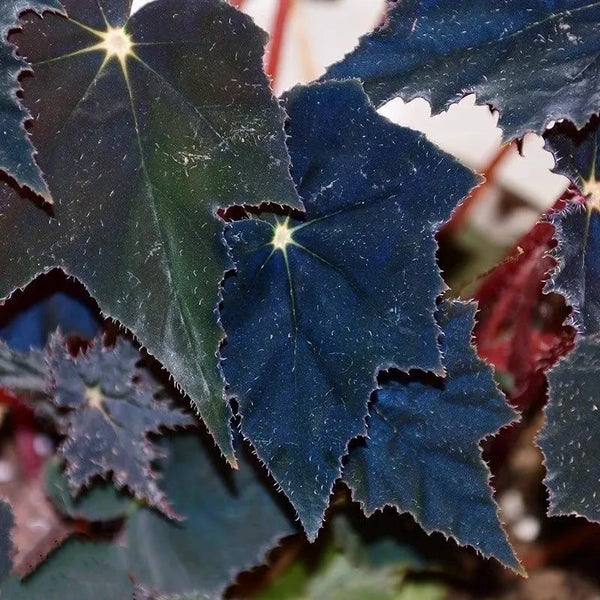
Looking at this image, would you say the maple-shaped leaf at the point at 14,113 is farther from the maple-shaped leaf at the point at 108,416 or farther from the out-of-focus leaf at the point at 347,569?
the out-of-focus leaf at the point at 347,569

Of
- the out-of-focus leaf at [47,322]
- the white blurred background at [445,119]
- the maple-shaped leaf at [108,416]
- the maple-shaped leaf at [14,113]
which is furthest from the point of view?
the white blurred background at [445,119]

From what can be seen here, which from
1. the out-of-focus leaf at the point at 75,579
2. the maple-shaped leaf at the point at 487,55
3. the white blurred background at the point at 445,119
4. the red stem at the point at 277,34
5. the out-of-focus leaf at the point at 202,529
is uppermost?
the white blurred background at the point at 445,119

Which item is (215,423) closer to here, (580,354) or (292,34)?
(580,354)

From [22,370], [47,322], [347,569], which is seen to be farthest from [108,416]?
[347,569]

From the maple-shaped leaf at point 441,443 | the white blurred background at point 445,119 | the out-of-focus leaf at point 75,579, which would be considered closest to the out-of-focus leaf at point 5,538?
the out-of-focus leaf at point 75,579

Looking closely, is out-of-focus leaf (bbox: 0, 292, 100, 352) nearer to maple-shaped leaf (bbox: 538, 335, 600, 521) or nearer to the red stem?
the red stem

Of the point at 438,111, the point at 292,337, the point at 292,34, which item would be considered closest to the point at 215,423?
the point at 292,337
